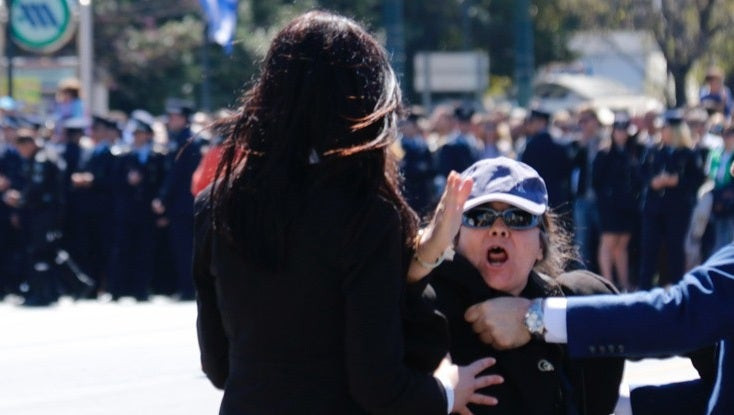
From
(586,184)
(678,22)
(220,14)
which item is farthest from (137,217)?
(678,22)

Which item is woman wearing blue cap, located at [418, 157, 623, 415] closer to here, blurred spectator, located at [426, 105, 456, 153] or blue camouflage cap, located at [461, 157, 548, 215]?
blue camouflage cap, located at [461, 157, 548, 215]

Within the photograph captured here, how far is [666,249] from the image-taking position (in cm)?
1595

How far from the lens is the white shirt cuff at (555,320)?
362 centimetres

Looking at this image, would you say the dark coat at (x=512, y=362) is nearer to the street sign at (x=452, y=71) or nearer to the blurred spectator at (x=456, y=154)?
the blurred spectator at (x=456, y=154)

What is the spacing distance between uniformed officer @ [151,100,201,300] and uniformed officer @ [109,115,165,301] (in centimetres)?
15

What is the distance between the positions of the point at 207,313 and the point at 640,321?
1.01 meters

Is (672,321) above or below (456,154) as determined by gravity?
above

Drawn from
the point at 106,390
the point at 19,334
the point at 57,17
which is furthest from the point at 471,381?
the point at 57,17

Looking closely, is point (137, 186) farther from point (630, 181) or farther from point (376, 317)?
point (376, 317)

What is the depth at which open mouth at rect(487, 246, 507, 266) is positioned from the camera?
12.7 feet

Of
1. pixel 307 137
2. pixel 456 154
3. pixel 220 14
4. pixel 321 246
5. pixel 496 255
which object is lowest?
pixel 456 154

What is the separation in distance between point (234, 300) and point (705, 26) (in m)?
31.0

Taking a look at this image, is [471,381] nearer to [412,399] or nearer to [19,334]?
[412,399]

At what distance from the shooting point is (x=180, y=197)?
55.0 ft
